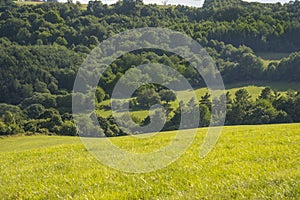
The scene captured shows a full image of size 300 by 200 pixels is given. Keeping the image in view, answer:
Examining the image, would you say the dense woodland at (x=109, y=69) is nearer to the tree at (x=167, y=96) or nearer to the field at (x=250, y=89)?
the tree at (x=167, y=96)

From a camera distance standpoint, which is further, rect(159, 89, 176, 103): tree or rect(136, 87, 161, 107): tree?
rect(159, 89, 176, 103): tree

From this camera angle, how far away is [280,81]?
145125 mm

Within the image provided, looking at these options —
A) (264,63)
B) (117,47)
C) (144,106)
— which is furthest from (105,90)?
(264,63)

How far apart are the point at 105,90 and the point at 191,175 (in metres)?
142

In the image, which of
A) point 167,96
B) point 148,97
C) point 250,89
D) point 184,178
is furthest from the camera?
point 250,89

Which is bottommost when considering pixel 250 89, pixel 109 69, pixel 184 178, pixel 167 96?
pixel 167 96

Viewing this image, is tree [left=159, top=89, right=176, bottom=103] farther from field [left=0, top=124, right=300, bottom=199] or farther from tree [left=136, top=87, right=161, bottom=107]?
field [left=0, top=124, right=300, bottom=199]

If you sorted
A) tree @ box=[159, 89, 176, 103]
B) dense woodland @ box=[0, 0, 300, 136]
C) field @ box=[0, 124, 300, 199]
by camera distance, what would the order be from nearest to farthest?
1. field @ box=[0, 124, 300, 199]
2. dense woodland @ box=[0, 0, 300, 136]
3. tree @ box=[159, 89, 176, 103]

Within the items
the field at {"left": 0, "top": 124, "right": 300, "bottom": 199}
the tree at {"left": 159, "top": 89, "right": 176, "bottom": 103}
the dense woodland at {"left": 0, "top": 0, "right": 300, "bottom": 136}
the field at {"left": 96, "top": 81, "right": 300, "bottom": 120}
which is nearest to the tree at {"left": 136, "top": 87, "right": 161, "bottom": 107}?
the dense woodland at {"left": 0, "top": 0, "right": 300, "bottom": 136}

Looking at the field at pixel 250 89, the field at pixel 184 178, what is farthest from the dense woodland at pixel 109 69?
the field at pixel 184 178

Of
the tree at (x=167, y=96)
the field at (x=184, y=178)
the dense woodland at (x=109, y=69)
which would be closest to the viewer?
the field at (x=184, y=178)

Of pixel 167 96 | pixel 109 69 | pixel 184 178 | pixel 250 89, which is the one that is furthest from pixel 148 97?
pixel 184 178

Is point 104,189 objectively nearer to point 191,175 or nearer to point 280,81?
point 191,175

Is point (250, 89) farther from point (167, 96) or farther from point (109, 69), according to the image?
point (109, 69)
